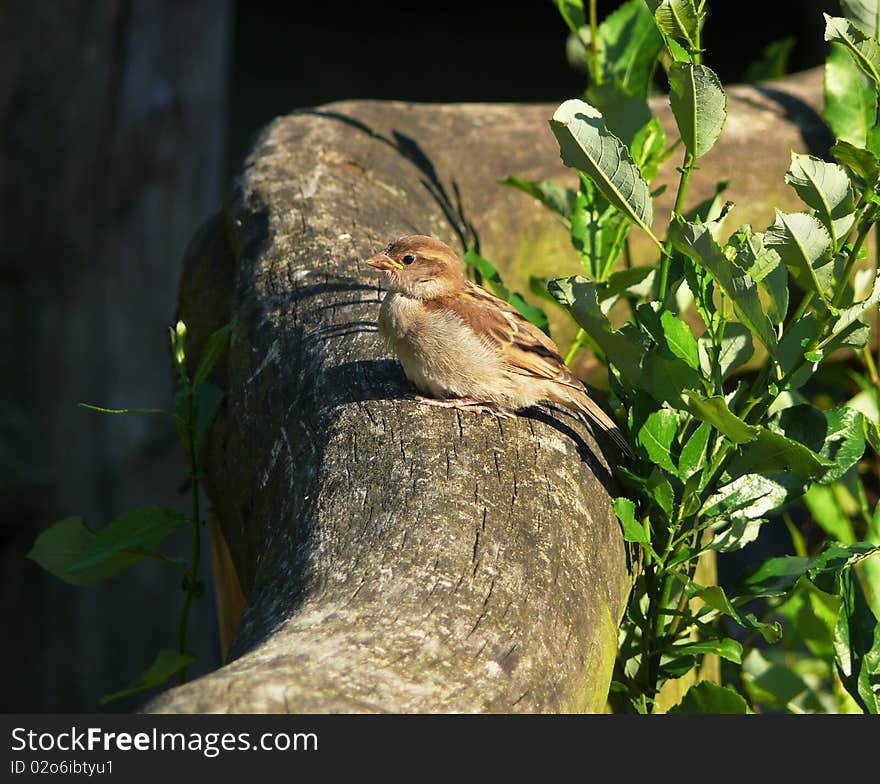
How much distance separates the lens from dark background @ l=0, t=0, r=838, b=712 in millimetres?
5152

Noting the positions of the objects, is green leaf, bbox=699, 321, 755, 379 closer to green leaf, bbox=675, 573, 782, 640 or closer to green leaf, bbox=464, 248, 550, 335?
green leaf, bbox=675, 573, 782, 640

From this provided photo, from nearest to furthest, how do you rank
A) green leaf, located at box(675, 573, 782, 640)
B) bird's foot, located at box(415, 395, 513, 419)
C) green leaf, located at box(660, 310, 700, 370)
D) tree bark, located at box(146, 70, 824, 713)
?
tree bark, located at box(146, 70, 824, 713), green leaf, located at box(675, 573, 782, 640), green leaf, located at box(660, 310, 700, 370), bird's foot, located at box(415, 395, 513, 419)

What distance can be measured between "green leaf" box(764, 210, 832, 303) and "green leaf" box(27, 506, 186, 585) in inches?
51.4

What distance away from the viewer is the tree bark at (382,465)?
1495mm

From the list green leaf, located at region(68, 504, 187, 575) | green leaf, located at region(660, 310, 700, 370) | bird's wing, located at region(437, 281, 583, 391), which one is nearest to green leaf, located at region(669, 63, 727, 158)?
green leaf, located at region(660, 310, 700, 370)

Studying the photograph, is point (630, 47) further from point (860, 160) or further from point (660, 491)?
point (660, 491)

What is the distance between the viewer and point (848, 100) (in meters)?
2.64

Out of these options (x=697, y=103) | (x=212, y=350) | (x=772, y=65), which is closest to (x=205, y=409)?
(x=212, y=350)

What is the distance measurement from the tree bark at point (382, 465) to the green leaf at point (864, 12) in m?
0.88

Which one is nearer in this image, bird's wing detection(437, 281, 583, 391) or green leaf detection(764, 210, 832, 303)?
green leaf detection(764, 210, 832, 303)

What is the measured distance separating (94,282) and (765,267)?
161 inches

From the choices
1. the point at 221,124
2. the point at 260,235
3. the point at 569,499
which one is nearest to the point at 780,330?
the point at 569,499

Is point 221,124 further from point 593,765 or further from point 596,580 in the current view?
point 593,765

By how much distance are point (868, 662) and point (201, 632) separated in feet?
14.5
